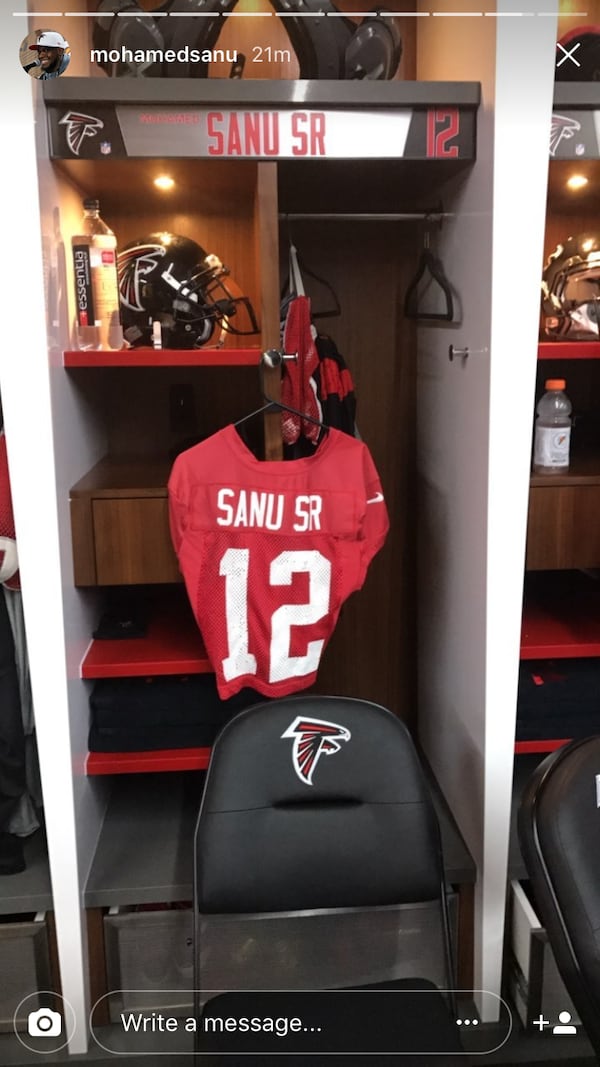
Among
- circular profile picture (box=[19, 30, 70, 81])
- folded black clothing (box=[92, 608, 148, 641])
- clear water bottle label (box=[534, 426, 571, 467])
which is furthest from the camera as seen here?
folded black clothing (box=[92, 608, 148, 641])

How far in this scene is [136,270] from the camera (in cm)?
174

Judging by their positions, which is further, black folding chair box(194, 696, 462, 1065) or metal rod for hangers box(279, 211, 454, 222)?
metal rod for hangers box(279, 211, 454, 222)

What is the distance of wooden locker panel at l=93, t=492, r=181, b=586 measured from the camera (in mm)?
1636

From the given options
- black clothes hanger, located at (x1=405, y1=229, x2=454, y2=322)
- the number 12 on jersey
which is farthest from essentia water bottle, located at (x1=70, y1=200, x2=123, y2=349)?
black clothes hanger, located at (x1=405, y1=229, x2=454, y2=322)

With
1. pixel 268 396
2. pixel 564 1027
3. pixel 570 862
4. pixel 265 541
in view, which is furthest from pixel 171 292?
pixel 564 1027

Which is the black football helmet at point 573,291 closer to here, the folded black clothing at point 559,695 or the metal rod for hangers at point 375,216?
the metal rod for hangers at point 375,216

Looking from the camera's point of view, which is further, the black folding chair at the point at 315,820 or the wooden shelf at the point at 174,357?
the wooden shelf at the point at 174,357

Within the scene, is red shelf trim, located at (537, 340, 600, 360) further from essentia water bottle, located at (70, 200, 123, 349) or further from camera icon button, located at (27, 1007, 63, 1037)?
camera icon button, located at (27, 1007, 63, 1037)

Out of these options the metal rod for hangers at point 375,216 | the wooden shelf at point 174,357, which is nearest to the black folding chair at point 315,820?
the wooden shelf at point 174,357

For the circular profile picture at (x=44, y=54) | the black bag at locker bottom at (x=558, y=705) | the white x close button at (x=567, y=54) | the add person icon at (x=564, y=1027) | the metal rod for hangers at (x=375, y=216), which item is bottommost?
the add person icon at (x=564, y=1027)

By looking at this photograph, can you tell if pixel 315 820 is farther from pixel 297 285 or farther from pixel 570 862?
pixel 297 285

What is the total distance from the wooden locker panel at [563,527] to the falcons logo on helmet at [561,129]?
2.12ft

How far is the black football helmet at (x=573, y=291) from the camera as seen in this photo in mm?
1770

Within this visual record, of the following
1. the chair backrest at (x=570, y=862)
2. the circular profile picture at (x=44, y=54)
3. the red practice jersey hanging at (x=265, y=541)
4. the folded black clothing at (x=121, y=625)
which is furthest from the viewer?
the folded black clothing at (x=121, y=625)
